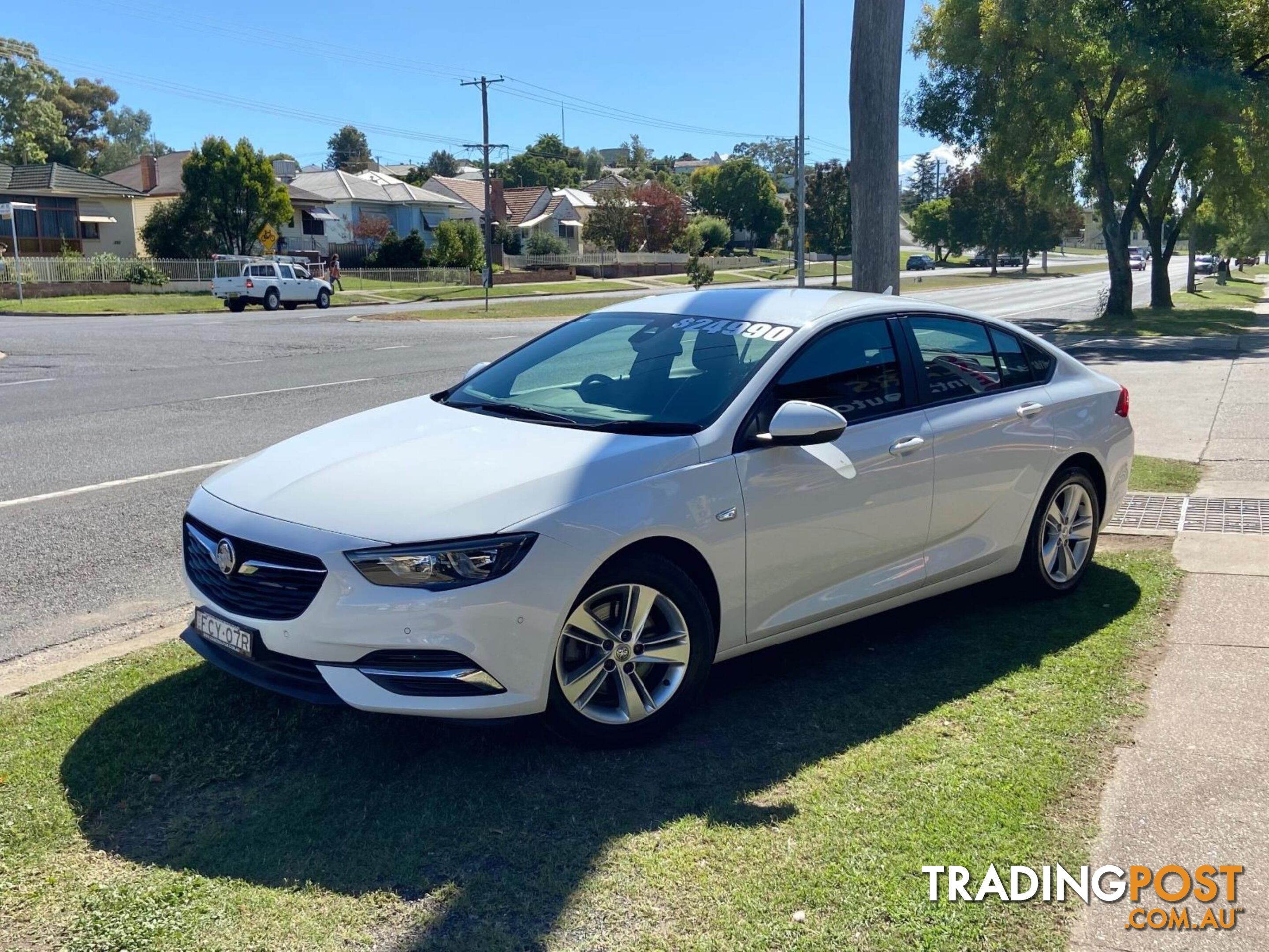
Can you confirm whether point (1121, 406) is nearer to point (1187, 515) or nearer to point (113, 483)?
point (1187, 515)

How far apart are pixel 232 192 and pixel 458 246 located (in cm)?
1398

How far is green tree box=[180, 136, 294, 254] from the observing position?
49625 millimetres

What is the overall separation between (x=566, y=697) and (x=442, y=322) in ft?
97.0

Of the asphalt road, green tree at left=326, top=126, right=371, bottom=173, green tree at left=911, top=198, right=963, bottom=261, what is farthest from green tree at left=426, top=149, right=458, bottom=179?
the asphalt road

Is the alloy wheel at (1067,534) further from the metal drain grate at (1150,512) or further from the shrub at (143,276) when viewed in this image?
the shrub at (143,276)

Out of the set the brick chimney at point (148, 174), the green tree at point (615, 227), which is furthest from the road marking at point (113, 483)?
the green tree at point (615, 227)

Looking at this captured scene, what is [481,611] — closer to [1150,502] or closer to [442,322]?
[1150,502]

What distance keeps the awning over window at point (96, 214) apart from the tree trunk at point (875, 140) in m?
54.7

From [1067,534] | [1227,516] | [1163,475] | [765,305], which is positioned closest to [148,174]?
[1163,475]

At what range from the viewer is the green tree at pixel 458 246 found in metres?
61.4

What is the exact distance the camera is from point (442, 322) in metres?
32.7

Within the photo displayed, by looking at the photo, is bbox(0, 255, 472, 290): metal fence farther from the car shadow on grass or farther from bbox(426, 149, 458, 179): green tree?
bbox(426, 149, 458, 179): green tree

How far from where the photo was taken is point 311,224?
65812 millimetres

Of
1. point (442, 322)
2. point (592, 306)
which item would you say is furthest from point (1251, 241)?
point (442, 322)
